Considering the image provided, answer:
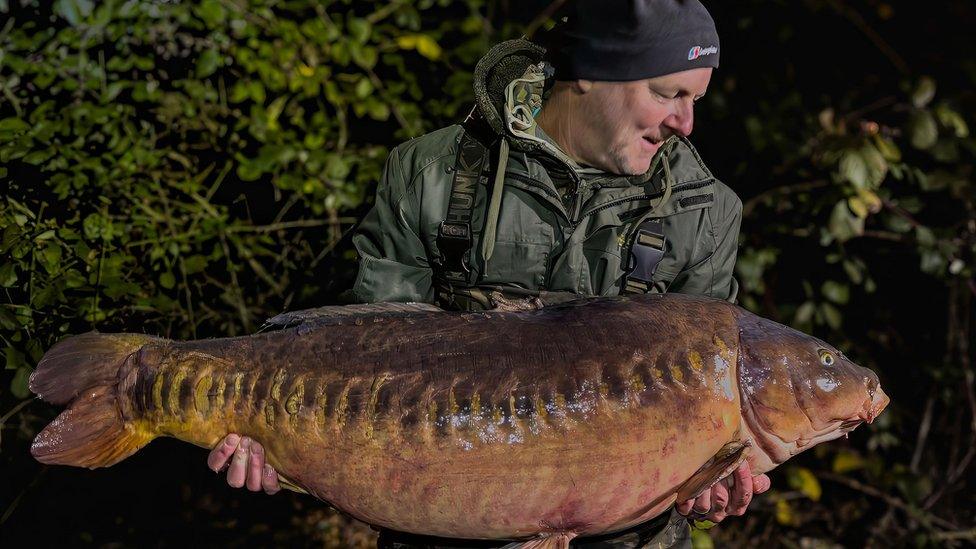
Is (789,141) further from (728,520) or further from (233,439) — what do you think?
(233,439)

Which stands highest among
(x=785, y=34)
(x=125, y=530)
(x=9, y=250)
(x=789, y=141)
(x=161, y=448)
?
(x=9, y=250)

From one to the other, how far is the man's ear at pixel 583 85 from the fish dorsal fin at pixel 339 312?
0.68 metres

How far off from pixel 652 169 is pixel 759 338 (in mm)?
547

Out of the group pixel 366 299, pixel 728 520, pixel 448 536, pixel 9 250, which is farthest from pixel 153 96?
pixel 728 520

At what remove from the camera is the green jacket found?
250cm

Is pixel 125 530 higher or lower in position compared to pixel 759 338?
lower

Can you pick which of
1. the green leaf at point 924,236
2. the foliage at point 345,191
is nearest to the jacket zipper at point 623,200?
the foliage at point 345,191

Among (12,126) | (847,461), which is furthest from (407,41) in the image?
(847,461)

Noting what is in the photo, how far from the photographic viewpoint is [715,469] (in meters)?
2.10

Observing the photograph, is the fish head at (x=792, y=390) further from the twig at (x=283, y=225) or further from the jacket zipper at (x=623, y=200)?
the twig at (x=283, y=225)

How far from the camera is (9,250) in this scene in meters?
2.88

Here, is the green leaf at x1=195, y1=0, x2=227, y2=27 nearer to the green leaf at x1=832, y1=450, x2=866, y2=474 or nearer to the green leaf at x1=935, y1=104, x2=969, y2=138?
the green leaf at x1=935, y1=104, x2=969, y2=138

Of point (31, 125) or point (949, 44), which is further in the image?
point (949, 44)

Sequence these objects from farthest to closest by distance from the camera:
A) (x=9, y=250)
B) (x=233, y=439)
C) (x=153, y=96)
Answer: (x=153, y=96), (x=9, y=250), (x=233, y=439)
